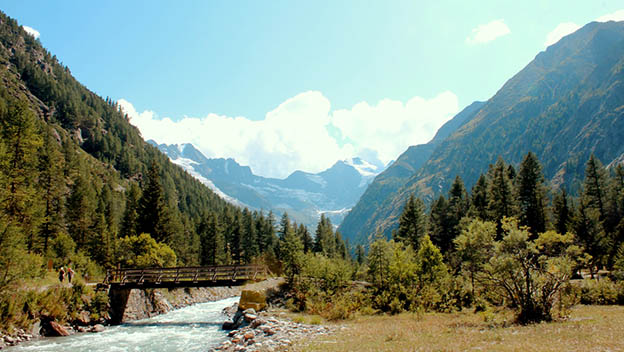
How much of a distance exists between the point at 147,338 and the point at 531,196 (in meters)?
59.1

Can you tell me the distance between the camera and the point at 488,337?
1634 cm

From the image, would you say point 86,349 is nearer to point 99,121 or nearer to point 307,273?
point 307,273

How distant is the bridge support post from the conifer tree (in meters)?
56.8

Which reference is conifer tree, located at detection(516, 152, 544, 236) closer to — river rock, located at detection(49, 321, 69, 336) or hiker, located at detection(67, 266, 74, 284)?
river rock, located at detection(49, 321, 69, 336)

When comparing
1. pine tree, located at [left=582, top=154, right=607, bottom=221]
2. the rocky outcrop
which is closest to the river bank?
the rocky outcrop

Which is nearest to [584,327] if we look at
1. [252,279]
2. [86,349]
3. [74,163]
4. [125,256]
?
[252,279]

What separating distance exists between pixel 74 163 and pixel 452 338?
377 ft

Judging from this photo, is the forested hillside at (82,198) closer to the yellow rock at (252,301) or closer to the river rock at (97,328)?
the river rock at (97,328)

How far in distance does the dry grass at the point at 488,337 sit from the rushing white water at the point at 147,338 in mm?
11074

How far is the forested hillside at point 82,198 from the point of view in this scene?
39.2m

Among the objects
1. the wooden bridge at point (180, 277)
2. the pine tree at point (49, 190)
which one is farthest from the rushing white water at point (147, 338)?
the pine tree at point (49, 190)

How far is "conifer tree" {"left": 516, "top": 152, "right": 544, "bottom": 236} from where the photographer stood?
55.8 m

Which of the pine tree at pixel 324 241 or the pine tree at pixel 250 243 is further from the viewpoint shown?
the pine tree at pixel 250 243

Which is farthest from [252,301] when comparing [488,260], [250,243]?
[250,243]
